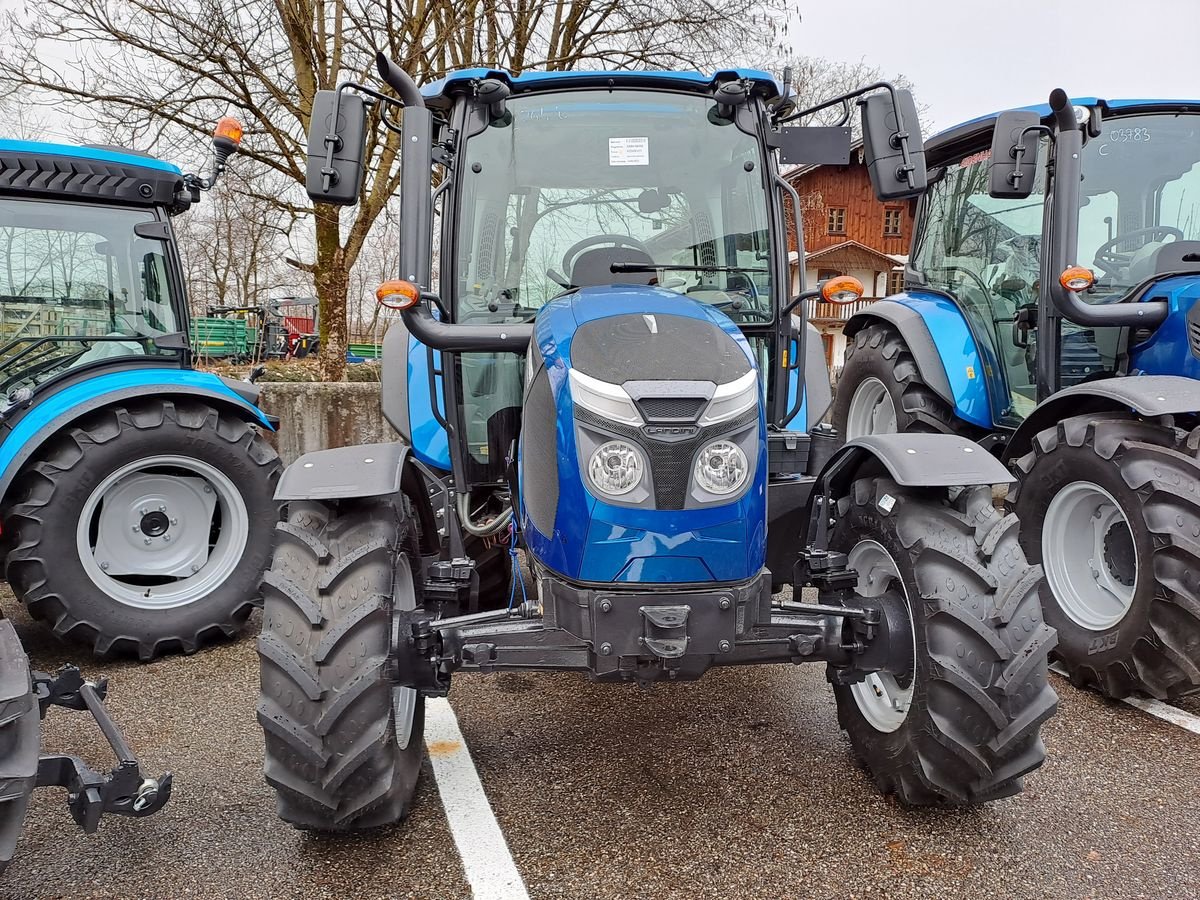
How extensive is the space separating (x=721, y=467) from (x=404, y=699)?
53.1 inches

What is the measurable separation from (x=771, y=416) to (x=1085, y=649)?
1601 mm

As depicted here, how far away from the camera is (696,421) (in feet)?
7.24

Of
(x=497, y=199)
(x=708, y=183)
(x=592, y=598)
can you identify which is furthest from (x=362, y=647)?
(x=708, y=183)

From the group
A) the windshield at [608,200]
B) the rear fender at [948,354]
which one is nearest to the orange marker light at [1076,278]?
the rear fender at [948,354]

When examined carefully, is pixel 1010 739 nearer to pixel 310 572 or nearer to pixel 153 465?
pixel 310 572

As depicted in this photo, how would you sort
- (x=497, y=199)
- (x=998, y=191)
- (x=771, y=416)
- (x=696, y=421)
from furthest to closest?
(x=998, y=191) → (x=771, y=416) → (x=497, y=199) → (x=696, y=421)

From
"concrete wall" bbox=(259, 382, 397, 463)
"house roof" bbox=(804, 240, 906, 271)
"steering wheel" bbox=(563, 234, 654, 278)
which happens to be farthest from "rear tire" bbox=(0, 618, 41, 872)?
"house roof" bbox=(804, 240, 906, 271)

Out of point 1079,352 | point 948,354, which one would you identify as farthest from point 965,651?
point 948,354

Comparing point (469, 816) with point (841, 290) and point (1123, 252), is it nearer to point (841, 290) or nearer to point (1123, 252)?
point (841, 290)

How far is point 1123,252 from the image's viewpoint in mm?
4453

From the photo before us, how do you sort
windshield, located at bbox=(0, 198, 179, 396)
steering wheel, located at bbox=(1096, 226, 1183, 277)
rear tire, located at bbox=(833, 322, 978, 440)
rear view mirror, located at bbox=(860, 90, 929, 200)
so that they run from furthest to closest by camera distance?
rear tire, located at bbox=(833, 322, 978, 440) < steering wheel, located at bbox=(1096, 226, 1183, 277) < windshield, located at bbox=(0, 198, 179, 396) < rear view mirror, located at bbox=(860, 90, 929, 200)

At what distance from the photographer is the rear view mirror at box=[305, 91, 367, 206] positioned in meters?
2.66

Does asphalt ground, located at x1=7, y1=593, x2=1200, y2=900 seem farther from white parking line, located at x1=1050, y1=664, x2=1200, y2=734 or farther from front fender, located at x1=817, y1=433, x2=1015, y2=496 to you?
front fender, located at x1=817, y1=433, x2=1015, y2=496

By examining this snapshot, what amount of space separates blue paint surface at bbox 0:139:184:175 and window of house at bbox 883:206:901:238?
3237 cm
